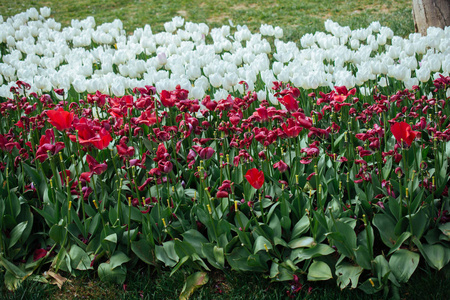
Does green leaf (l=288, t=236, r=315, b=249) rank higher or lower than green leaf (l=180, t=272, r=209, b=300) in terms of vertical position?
higher

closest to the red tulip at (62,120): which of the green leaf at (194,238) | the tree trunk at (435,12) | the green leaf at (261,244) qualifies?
the green leaf at (194,238)

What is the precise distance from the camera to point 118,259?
9.03 feet

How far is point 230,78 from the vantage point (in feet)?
13.4

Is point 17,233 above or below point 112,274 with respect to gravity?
above

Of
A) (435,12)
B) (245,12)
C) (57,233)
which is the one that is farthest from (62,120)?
(245,12)

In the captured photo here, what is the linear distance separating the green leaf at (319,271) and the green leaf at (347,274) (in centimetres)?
6

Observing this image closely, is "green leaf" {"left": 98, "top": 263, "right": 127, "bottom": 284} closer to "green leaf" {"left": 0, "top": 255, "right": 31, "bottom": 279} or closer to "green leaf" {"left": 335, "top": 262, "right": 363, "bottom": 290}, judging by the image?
"green leaf" {"left": 0, "top": 255, "right": 31, "bottom": 279}

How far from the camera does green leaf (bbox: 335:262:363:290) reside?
2486mm

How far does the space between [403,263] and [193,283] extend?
112cm

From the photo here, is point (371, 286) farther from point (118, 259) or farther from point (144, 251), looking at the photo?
point (118, 259)

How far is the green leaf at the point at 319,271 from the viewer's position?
251cm

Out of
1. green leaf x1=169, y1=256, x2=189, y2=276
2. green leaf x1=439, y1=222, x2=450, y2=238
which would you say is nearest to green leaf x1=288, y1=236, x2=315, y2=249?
green leaf x1=169, y1=256, x2=189, y2=276

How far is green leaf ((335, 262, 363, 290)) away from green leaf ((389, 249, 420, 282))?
0.18 meters

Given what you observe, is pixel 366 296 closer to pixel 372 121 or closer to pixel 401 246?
pixel 401 246
